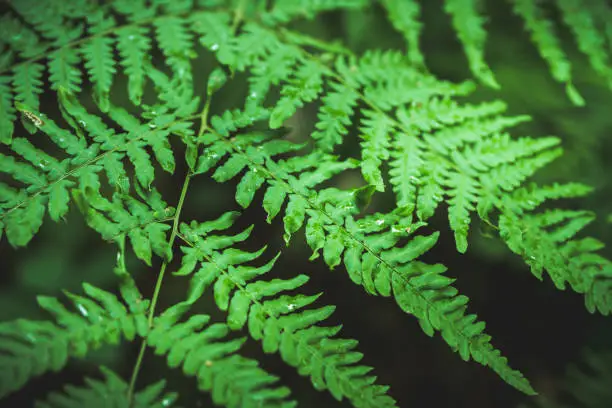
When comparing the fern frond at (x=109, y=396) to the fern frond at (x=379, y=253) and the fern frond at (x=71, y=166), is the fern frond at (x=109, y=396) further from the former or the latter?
the fern frond at (x=379, y=253)

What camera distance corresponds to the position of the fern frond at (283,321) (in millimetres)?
1247

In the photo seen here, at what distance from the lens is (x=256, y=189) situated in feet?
5.11

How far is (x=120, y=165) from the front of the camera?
150 cm

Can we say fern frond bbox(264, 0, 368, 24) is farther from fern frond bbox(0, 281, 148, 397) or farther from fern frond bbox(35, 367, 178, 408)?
fern frond bbox(35, 367, 178, 408)

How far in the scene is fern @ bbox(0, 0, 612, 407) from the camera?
1260mm

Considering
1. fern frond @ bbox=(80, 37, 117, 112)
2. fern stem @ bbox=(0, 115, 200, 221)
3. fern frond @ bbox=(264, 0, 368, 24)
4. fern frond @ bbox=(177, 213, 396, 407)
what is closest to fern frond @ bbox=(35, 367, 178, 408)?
fern frond @ bbox=(177, 213, 396, 407)

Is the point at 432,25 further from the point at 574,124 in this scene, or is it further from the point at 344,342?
the point at 344,342

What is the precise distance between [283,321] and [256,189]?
484 millimetres

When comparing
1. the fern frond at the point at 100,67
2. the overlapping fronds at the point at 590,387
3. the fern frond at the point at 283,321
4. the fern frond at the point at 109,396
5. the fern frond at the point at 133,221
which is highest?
the fern frond at the point at 100,67

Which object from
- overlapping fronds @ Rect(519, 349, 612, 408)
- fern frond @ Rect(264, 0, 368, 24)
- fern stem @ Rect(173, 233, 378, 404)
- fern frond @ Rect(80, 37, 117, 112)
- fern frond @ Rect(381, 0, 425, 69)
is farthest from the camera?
fern frond @ Rect(264, 0, 368, 24)

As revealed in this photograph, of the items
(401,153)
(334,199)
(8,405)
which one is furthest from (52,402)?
(8,405)

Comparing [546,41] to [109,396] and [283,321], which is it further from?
[109,396]

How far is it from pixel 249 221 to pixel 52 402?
1.65m

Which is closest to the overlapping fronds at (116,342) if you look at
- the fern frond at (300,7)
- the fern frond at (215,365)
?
the fern frond at (215,365)
